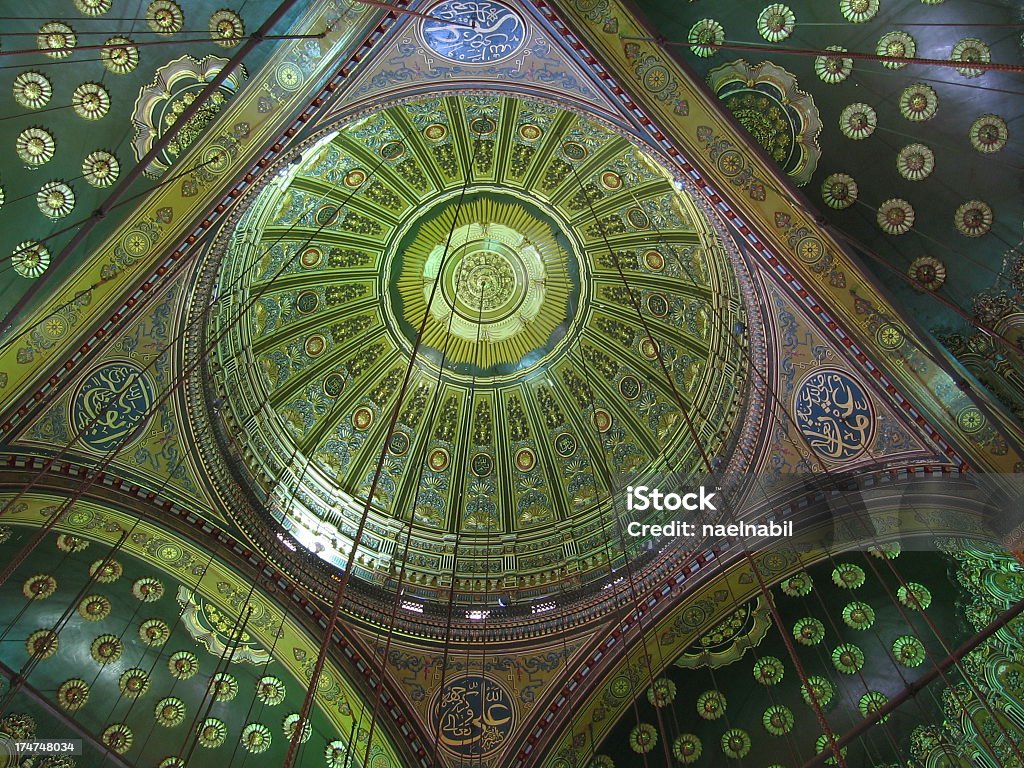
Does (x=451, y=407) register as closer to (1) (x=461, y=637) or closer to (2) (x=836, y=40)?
(1) (x=461, y=637)

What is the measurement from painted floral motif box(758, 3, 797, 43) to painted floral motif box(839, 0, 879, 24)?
1.37 ft

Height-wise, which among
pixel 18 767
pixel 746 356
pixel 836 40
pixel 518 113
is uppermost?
pixel 518 113

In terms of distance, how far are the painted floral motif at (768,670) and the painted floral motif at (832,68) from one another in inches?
Answer: 258

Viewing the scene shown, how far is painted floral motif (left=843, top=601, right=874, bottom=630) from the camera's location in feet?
28.4

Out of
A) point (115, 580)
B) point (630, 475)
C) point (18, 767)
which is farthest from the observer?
point (630, 475)

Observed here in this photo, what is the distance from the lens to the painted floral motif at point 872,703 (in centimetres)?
843

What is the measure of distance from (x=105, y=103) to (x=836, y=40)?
651cm

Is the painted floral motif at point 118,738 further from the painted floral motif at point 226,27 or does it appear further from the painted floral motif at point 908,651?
the painted floral motif at point 908,651

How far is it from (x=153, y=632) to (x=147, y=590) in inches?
22.7

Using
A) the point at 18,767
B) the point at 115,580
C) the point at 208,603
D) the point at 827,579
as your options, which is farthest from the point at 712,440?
the point at 18,767

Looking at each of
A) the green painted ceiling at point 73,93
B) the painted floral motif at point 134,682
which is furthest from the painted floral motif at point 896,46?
the painted floral motif at point 134,682

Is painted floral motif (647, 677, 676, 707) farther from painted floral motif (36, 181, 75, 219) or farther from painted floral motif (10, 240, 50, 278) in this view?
painted floral motif (36, 181, 75, 219)

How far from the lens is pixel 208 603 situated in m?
9.06

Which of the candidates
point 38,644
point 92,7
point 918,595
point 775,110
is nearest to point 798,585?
point 918,595
